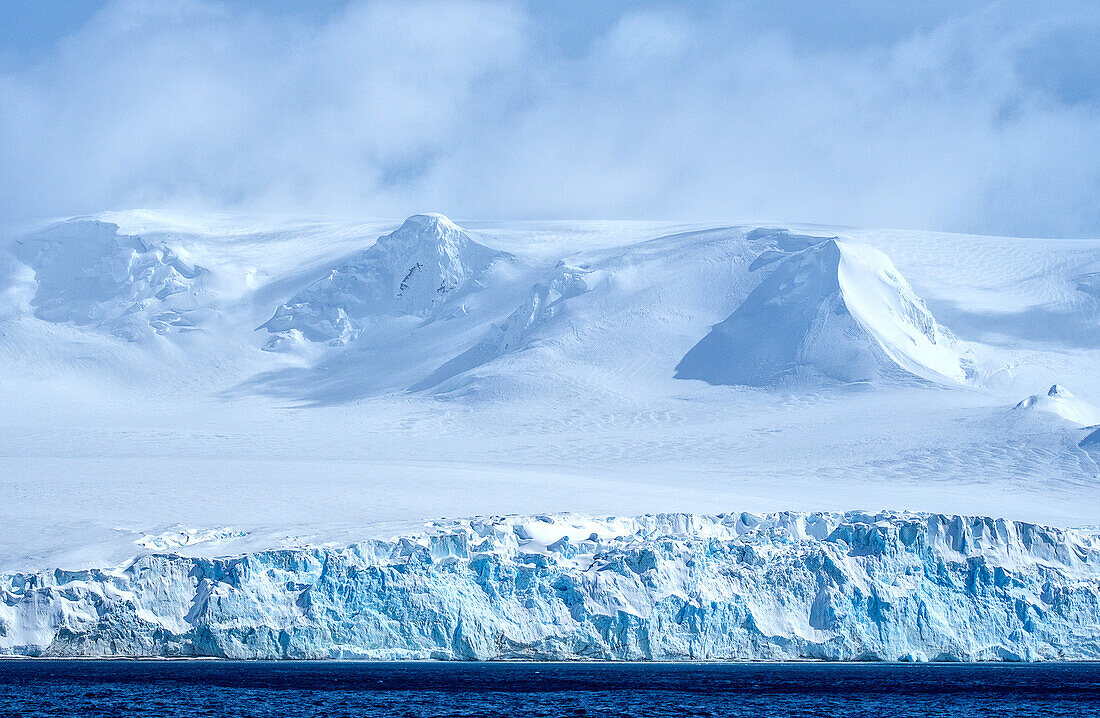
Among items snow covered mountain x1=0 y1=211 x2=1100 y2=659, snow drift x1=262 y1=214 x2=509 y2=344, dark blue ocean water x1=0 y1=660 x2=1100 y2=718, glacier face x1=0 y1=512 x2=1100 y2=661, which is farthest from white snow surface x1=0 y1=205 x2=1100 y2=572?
dark blue ocean water x1=0 y1=660 x2=1100 y2=718

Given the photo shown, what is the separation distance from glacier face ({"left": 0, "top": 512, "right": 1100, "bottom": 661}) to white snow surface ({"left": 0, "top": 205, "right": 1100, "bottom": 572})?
5374 mm

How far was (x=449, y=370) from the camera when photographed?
13600cm

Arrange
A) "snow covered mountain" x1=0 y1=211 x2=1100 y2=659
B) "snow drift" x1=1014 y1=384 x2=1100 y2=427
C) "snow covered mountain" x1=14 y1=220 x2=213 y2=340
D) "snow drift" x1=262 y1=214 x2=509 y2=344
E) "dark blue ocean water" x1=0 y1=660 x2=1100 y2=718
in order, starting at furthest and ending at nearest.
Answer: "snow drift" x1=262 y1=214 x2=509 y2=344 → "snow covered mountain" x1=14 y1=220 x2=213 y2=340 → "snow drift" x1=1014 y1=384 x2=1100 y2=427 → "snow covered mountain" x1=0 y1=211 x2=1100 y2=659 → "dark blue ocean water" x1=0 y1=660 x2=1100 y2=718

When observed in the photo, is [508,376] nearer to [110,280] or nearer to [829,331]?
[829,331]

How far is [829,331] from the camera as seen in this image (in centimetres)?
12481

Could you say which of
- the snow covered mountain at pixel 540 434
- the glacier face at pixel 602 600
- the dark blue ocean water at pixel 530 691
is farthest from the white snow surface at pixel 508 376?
the dark blue ocean water at pixel 530 691

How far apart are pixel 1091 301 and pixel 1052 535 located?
8001cm

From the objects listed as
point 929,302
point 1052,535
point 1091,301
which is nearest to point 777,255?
point 929,302

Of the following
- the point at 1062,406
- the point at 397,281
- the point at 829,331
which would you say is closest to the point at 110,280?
the point at 397,281

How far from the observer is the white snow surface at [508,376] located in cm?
8419

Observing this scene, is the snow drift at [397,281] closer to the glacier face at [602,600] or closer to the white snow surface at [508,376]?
the white snow surface at [508,376]

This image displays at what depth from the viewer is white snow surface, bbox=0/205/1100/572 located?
276 feet

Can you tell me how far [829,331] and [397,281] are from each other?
178 ft

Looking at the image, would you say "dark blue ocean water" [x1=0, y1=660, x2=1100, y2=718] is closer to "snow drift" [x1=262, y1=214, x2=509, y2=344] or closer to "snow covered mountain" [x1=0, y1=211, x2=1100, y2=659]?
"snow covered mountain" [x1=0, y1=211, x2=1100, y2=659]
